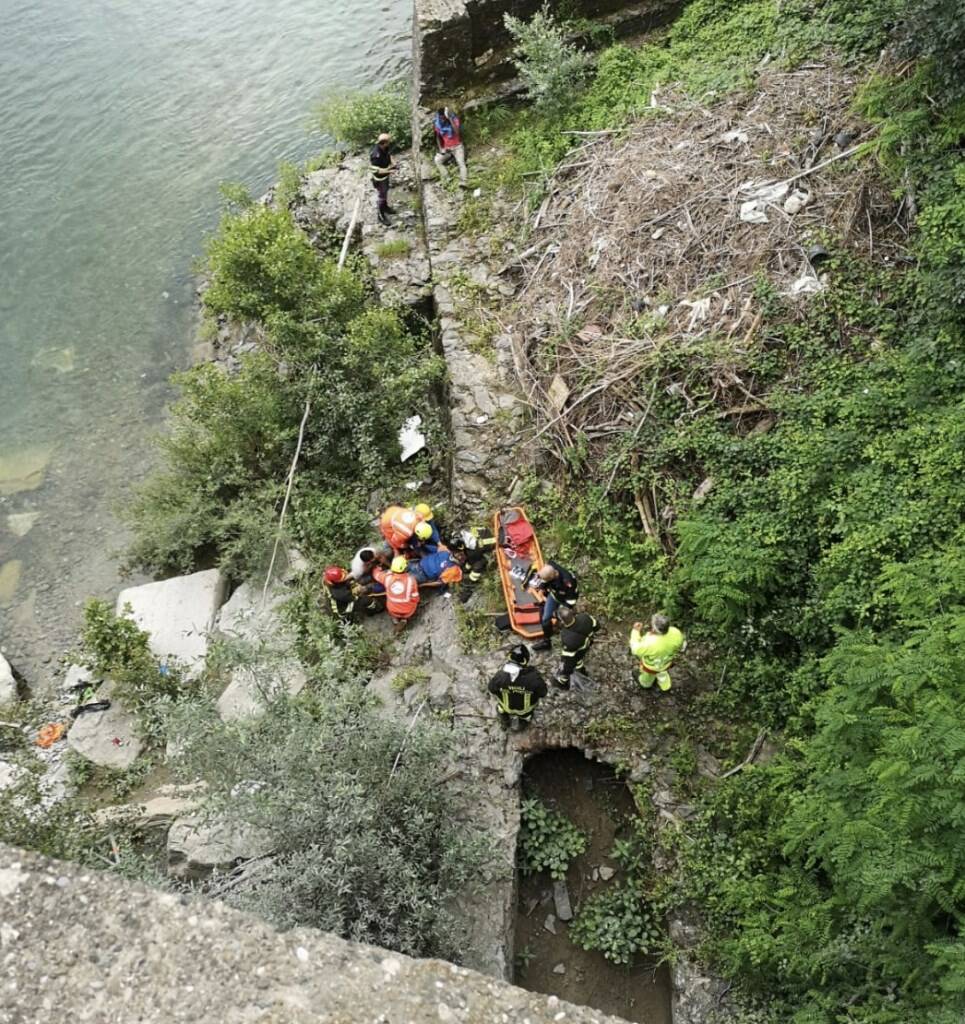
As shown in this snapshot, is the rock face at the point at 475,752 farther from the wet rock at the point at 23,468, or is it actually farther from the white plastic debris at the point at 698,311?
the wet rock at the point at 23,468

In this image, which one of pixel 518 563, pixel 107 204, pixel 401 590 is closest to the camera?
pixel 518 563

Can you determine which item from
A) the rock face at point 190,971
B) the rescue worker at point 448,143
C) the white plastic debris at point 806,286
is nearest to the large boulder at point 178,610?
the rock face at point 190,971

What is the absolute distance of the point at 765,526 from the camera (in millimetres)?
6668

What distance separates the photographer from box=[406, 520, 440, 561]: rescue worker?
8102 mm

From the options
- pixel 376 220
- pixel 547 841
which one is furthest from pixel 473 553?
pixel 376 220

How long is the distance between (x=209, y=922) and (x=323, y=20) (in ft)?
69.3

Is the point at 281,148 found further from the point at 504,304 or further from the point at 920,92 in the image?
the point at 920,92

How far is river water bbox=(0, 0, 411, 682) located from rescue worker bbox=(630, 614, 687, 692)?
718cm

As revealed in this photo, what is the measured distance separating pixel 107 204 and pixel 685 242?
41.7 feet

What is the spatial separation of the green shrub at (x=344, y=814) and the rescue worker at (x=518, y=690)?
27.5 inches

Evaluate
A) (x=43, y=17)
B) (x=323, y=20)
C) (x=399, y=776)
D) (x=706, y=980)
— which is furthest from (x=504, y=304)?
(x=43, y=17)

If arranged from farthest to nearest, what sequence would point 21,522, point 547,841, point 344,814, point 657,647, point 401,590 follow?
point 21,522 < point 401,590 < point 657,647 < point 547,841 < point 344,814

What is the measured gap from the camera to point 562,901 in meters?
6.14

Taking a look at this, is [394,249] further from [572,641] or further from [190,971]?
[190,971]
